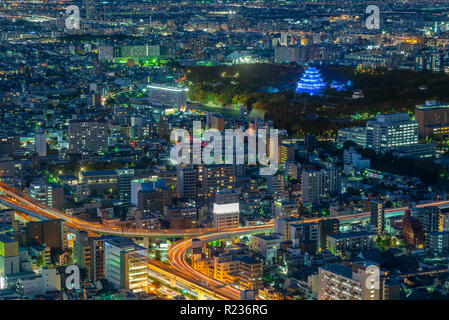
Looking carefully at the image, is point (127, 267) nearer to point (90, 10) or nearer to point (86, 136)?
point (86, 136)

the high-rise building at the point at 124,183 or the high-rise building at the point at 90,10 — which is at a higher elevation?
the high-rise building at the point at 90,10

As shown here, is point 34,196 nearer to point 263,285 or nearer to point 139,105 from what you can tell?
point 263,285

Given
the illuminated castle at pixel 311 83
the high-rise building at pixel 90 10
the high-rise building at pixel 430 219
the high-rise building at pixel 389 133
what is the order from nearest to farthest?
1. the high-rise building at pixel 430 219
2. the high-rise building at pixel 389 133
3. the illuminated castle at pixel 311 83
4. the high-rise building at pixel 90 10

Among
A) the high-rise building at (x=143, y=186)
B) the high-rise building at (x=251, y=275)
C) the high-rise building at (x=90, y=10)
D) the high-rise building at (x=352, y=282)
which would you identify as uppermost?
the high-rise building at (x=90, y=10)

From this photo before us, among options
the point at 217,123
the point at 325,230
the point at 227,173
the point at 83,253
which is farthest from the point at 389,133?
the point at 83,253

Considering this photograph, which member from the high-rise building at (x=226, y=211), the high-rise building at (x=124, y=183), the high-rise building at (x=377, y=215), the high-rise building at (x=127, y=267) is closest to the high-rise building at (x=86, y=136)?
the high-rise building at (x=124, y=183)

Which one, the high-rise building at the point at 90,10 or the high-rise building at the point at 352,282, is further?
the high-rise building at the point at 90,10

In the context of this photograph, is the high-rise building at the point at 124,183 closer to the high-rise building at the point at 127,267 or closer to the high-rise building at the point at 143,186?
the high-rise building at the point at 143,186
